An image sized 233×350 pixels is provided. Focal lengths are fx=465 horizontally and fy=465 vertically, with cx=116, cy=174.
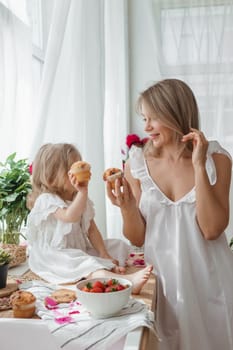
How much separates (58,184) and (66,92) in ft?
1.62

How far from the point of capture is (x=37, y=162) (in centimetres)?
153

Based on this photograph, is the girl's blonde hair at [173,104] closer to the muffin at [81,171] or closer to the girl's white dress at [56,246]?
the muffin at [81,171]

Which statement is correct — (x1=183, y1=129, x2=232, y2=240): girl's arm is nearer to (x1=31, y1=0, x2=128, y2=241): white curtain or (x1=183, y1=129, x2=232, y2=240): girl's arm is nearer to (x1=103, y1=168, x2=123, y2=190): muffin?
(x1=103, y1=168, x2=123, y2=190): muffin

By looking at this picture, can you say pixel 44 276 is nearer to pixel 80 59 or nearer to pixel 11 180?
pixel 11 180

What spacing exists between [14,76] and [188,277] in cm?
82

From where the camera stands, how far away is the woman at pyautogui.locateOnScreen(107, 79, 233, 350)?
1.41m

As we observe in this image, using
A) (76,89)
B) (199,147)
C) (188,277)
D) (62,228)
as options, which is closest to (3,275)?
(62,228)

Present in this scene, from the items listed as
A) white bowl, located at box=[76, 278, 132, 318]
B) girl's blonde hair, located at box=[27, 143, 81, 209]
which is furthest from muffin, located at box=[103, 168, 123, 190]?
white bowl, located at box=[76, 278, 132, 318]

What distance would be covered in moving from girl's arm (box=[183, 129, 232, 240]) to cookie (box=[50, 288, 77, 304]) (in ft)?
1.54

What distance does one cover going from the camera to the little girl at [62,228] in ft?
4.48

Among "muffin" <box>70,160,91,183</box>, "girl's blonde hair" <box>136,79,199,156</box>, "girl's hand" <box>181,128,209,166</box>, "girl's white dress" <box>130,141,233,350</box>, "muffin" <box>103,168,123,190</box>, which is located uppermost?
"girl's blonde hair" <box>136,79,199,156</box>

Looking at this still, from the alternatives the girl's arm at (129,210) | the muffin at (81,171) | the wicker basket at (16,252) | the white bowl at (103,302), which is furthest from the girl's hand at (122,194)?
the white bowl at (103,302)

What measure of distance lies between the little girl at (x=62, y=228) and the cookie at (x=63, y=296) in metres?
0.12

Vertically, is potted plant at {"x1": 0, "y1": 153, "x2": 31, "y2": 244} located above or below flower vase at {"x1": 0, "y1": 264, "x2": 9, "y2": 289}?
above
